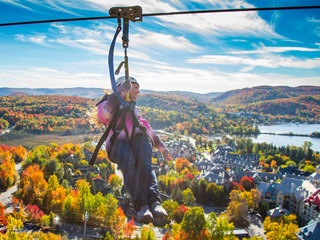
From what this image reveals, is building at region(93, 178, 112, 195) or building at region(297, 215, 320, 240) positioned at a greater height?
building at region(297, 215, 320, 240)

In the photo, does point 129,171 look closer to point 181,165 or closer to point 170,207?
point 170,207

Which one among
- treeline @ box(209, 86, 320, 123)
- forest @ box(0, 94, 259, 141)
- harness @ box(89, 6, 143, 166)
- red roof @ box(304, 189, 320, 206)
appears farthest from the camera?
treeline @ box(209, 86, 320, 123)

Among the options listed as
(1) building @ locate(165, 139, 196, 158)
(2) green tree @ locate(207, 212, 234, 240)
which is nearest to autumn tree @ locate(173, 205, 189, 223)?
(2) green tree @ locate(207, 212, 234, 240)

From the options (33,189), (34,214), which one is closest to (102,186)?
(33,189)

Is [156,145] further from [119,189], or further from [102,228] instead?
[119,189]

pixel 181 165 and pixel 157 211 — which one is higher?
pixel 157 211

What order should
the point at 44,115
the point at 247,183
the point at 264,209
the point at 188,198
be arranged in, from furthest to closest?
the point at 44,115 < the point at 247,183 < the point at 188,198 < the point at 264,209

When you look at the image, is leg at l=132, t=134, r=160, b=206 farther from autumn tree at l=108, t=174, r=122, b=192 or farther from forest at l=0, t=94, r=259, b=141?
forest at l=0, t=94, r=259, b=141
